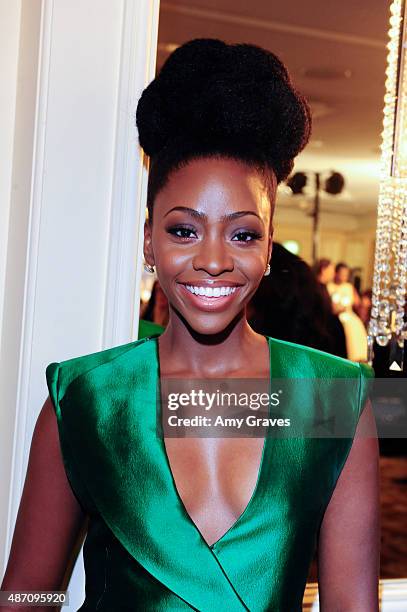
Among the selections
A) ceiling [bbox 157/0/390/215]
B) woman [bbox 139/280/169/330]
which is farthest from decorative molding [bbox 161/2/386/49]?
woman [bbox 139/280/169/330]

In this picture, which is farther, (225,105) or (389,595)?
(389,595)

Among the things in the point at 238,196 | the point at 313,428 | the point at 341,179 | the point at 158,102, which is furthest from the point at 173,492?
the point at 341,179

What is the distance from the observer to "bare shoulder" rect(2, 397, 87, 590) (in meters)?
1.04

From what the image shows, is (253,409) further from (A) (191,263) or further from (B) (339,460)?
(A) (191,263)

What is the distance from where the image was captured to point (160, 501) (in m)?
1.00

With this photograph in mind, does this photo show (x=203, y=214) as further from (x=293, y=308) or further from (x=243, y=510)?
(x=293, y=308)

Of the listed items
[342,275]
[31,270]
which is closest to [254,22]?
[342,275]

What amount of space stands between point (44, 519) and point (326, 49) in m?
2.73

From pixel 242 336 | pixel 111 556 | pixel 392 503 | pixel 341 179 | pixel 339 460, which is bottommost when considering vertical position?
pixel 392 503

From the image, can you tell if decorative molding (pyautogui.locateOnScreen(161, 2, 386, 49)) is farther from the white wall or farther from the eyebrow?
the eyebrow

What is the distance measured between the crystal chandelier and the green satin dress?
397 millimetres

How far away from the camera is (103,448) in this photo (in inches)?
40.8

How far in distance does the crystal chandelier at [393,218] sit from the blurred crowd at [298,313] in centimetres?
7

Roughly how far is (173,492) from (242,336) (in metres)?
0.24
